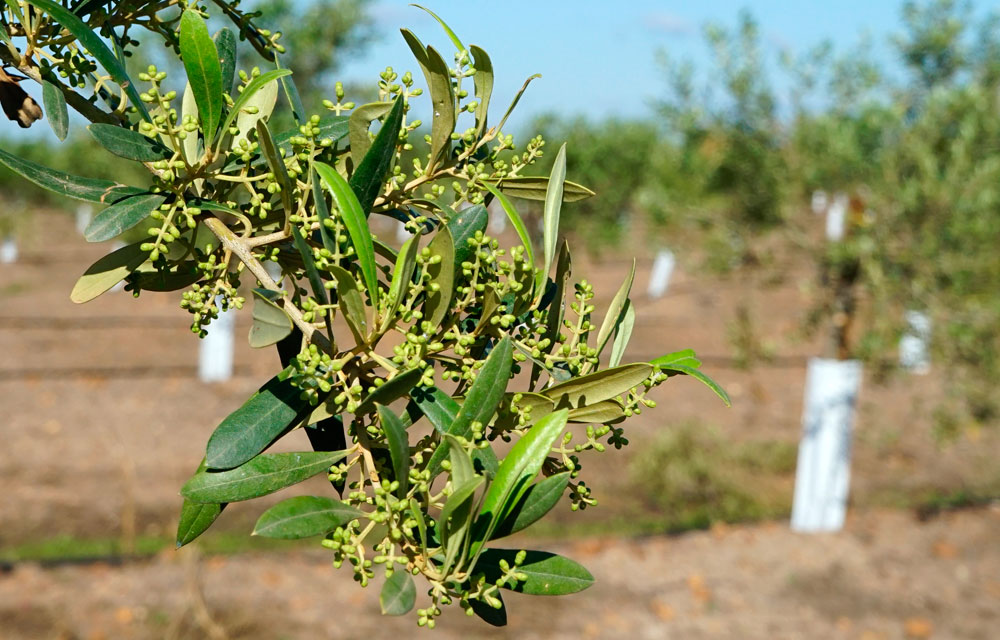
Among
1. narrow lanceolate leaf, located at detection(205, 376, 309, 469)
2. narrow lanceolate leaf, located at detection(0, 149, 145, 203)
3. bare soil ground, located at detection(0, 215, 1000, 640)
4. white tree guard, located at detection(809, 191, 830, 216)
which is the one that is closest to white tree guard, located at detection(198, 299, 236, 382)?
bare soil ground, located at detection(0, 215, 1000, 640)

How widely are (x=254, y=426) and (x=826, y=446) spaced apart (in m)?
5.86

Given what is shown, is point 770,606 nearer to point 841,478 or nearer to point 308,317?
point 841,478

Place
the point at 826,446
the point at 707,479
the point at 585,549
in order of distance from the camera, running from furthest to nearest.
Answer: the point at 707,479 < the point at 826,446 < the point at 585,549

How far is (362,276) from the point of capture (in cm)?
75

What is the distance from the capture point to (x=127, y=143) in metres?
0.76

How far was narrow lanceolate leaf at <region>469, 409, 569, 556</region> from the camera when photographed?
2.24 feet

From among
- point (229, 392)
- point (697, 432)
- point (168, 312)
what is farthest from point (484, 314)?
point (168, 312)

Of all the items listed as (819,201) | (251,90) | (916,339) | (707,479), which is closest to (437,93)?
(251,90)

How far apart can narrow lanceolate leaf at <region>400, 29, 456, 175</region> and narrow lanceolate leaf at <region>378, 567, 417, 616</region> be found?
364mm

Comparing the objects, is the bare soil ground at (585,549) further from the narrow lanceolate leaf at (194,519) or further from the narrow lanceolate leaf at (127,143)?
the narrow lanceolate leaf at (127,143)

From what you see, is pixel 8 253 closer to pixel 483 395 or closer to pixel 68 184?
pixel 68 184

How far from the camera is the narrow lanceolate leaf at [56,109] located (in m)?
0.83

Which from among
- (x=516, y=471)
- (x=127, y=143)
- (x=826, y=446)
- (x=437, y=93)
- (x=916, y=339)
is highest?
(x=916, y=339)

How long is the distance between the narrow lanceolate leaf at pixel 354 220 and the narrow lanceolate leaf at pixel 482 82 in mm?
179
